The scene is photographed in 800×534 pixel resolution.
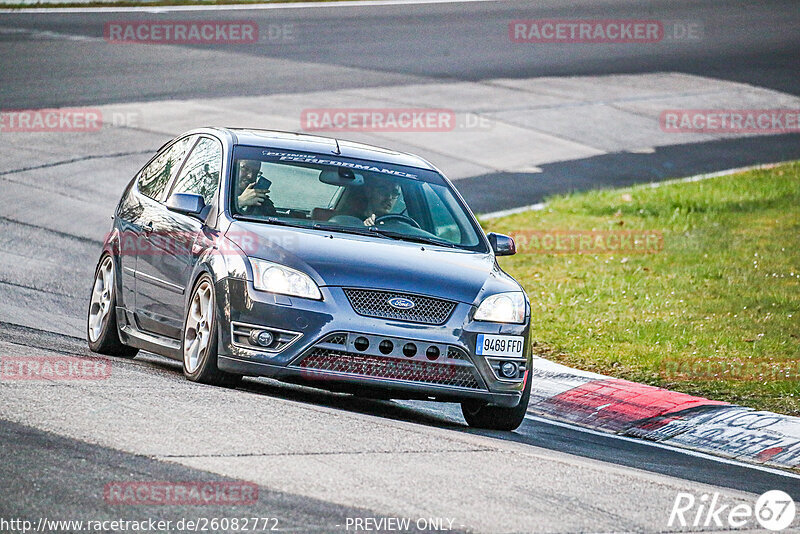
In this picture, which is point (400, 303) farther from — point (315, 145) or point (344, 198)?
point (315, 145)

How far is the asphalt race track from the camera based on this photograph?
20.6 feet

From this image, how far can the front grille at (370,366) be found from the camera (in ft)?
27.0

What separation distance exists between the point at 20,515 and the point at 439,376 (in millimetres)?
3424

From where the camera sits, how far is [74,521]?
5449mm

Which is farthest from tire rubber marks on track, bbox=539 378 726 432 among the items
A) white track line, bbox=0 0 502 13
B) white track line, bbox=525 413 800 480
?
white track line, bbox=0 0 502 13

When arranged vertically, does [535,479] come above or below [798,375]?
above

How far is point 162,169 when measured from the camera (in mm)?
10344

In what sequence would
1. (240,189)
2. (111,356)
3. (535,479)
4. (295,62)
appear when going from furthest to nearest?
(295,62) < (111,356) < (240,189) < (535,479)

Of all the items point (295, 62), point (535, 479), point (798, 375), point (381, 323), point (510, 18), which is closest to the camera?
point (535, 479)

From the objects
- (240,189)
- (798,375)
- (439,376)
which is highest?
(240,189)

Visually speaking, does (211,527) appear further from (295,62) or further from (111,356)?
(295,62)

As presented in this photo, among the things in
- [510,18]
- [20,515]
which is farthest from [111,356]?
[510,18]

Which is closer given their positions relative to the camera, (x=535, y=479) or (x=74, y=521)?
(x=74, y=521)

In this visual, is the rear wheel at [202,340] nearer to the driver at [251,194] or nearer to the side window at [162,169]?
the driver at [251,194]
